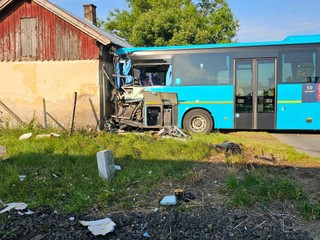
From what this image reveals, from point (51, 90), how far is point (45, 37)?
6.56 ft

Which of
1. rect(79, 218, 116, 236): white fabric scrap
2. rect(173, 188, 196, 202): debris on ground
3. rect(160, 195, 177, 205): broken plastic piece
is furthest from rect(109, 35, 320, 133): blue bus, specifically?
rect(79, 218, 116, 236): white fabric scrap

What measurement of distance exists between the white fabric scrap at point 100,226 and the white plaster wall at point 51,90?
793 cm

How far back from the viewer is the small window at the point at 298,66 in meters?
10.4

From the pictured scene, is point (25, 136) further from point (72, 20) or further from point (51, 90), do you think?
point (72, 20)

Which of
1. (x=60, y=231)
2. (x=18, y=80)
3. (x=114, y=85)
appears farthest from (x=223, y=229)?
(x=18, y=80)

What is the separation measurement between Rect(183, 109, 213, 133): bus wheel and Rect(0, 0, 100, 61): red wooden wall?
4.02 metres

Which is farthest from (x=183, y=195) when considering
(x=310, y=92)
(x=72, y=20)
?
(x=72, y=20)

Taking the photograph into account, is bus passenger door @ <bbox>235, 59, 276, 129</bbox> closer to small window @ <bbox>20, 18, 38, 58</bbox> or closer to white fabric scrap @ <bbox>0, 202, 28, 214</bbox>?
small window @ <bbox>20, 18, 38, 58</bbox>

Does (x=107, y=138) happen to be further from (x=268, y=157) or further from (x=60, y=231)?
(x=60, y=231)

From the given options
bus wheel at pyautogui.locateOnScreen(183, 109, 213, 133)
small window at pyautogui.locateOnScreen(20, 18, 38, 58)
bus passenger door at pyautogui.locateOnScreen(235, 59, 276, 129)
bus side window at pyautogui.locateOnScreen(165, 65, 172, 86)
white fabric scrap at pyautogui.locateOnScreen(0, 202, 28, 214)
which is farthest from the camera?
small window at pyautogui.locateOnScreen(20, 18, 38, 58)

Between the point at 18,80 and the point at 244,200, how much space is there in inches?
409

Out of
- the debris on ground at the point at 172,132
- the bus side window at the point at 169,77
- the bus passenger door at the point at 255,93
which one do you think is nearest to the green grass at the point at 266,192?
the debris on ground at the point at 172,132

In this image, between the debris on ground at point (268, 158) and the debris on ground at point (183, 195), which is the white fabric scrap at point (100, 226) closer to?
the debris on ground at point (183, 195)

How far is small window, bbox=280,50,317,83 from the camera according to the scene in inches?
410
